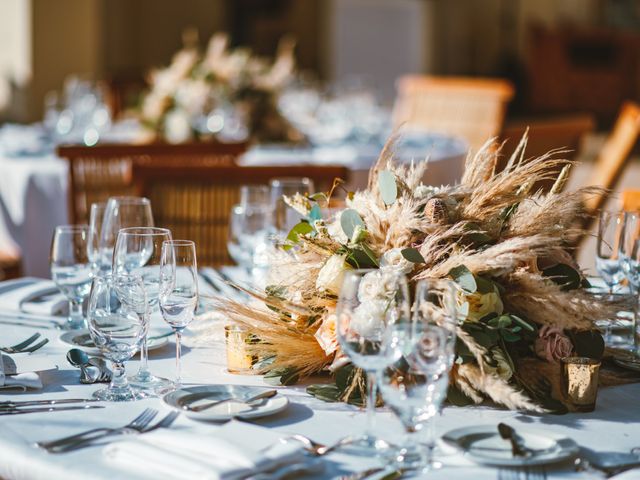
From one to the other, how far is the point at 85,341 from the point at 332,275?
1.70 feet

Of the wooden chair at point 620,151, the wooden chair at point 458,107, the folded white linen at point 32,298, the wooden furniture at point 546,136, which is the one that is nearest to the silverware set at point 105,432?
the folded white linen at point 32,298

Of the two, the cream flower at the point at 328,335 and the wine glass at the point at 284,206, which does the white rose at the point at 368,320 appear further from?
the wine glass at the point at 284,206

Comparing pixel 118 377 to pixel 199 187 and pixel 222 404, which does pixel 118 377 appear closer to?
pixel 222 404

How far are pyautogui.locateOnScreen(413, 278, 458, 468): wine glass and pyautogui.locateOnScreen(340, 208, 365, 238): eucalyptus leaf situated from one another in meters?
0.29

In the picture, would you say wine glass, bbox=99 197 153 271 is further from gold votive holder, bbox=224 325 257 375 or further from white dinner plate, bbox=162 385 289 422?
white dinner plate, bbox=162 385 289 422

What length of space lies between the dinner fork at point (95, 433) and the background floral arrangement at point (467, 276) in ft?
0.74

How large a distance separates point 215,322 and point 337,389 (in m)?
0.27

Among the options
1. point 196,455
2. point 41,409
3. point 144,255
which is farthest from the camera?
point 144,255

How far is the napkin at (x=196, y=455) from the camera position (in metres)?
1.20

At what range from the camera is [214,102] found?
460cm

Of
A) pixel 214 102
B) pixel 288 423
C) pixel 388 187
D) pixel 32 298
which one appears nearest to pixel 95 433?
pixel 288 423

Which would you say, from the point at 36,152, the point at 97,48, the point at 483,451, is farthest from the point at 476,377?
the point at 97,48

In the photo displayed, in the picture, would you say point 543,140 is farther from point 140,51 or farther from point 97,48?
point 140,51

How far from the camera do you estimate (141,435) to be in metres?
1.33
